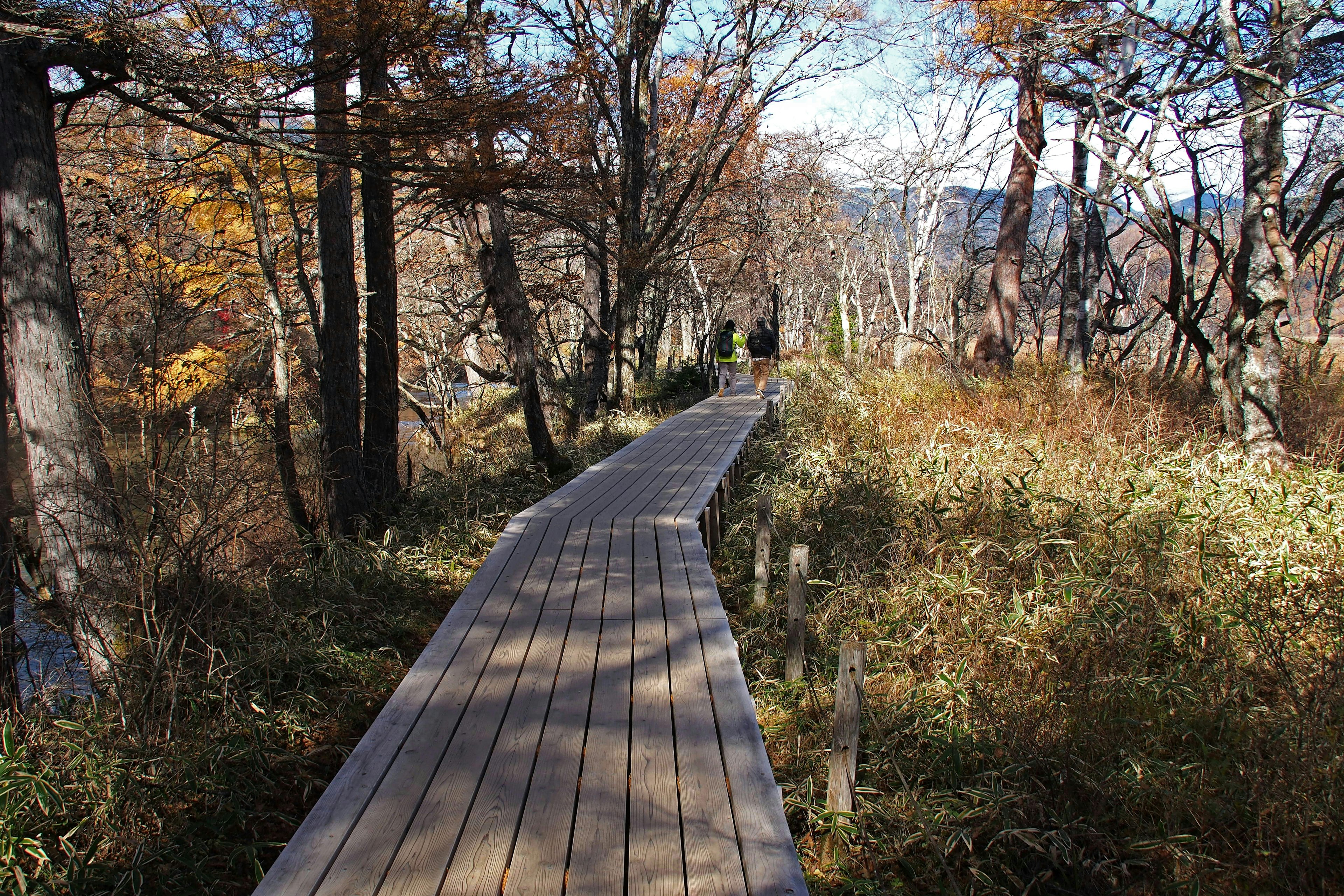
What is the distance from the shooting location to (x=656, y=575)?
4.88m

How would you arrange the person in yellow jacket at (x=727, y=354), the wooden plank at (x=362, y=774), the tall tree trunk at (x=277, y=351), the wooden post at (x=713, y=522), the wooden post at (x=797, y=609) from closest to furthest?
the wooden plank at (x=362, y=774) < the wooden post at (x=797, y=609) < the wooden post at (x=713, y=522) < the tall tree trunk at (x=277, y=351) < the person in yellow jacket at (x=727, y=354)

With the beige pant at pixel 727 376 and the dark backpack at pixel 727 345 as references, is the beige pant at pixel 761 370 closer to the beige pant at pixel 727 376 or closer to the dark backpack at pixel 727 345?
the beige pant at pixel 727 376

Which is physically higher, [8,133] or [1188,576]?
[8,133]

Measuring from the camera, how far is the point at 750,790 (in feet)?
8.77

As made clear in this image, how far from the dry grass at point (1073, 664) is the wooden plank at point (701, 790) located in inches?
30.0

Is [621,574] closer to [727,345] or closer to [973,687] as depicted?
[973,687]

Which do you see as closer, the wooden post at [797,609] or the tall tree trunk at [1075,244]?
the wooden post at [797,609]

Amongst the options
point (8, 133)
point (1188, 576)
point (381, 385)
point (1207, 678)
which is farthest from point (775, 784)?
point (381, 385)

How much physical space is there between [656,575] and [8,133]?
440 centimetres

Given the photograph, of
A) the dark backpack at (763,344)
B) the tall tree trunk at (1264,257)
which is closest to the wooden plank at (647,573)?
the tall tree trunk at (1264,257)

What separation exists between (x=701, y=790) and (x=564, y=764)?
0.52m

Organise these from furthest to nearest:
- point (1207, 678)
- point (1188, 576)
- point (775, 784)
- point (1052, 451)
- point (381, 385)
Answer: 1. point (381, 385)
2. point (1052, 451)
3. point (1188, 576)
4. point (1207, 678)
5. point (775, 784)

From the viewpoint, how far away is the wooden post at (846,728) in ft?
10.7

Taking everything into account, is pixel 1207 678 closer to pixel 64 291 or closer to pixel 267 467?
pixel 267 467
